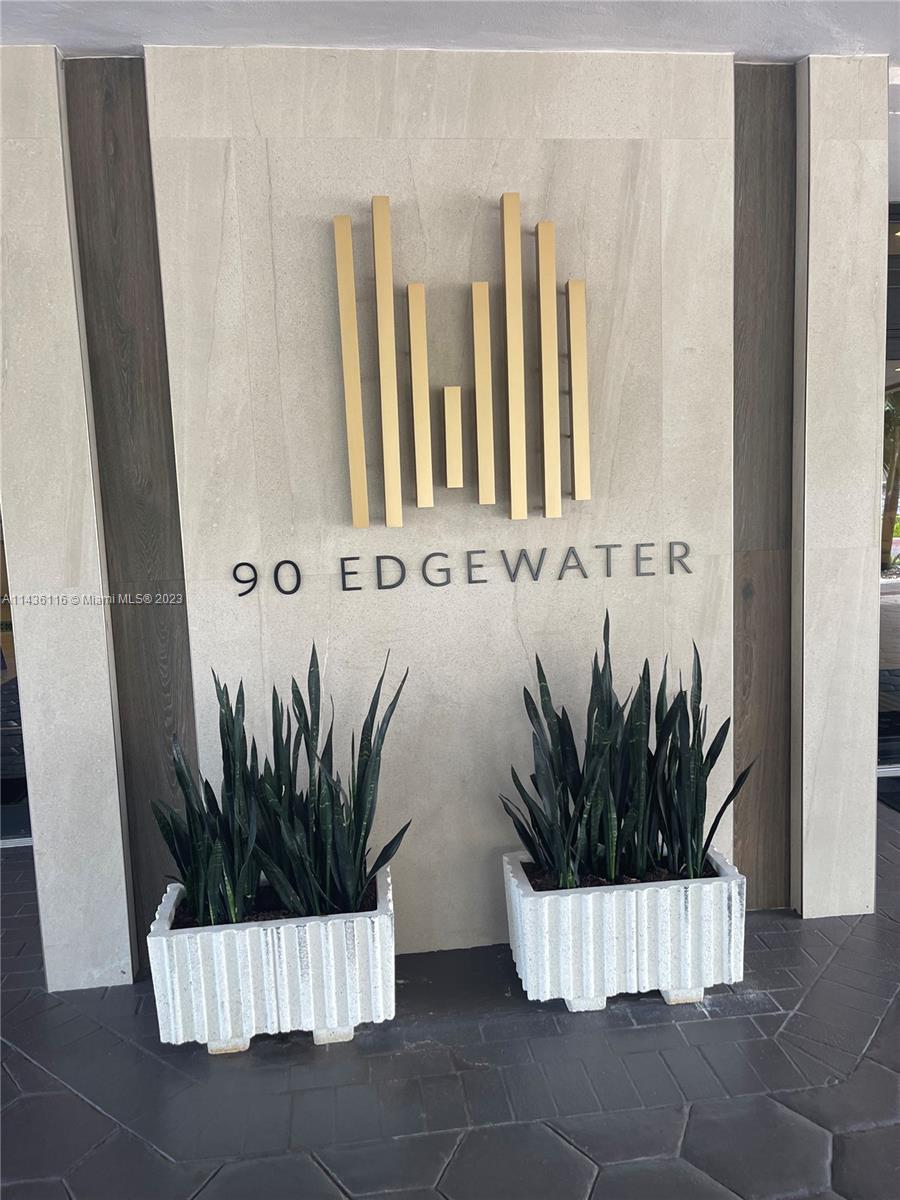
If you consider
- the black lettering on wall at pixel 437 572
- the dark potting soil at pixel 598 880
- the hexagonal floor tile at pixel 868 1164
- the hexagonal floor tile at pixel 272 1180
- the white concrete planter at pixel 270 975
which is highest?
the black lettering on wall at pixel 437 572

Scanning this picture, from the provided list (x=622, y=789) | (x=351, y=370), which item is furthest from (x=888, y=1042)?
(x=351, y=370)

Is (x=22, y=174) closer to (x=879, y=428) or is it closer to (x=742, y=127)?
(x=742, y=127)

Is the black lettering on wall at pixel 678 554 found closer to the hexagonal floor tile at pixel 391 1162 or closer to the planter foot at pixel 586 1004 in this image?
the planter foot at pixel 586 1004

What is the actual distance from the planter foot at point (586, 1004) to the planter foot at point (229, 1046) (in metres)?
0.98

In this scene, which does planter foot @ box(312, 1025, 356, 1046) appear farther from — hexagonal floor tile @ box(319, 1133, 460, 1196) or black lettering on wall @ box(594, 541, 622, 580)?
black lettering on wall @ box(594, 541, 622, 580)

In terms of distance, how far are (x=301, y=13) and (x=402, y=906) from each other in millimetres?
2841

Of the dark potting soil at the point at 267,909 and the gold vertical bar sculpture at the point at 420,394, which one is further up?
the gold vertical bar sculpture at the point at 420,394

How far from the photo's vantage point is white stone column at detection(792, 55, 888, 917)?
2.94 metres

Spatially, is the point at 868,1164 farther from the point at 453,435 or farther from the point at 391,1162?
the point at 453,435

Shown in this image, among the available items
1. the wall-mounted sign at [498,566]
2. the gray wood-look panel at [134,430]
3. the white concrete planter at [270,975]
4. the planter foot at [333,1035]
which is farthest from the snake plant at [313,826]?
the gray wood-look panel at [134,430]

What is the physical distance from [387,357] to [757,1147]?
240 cm

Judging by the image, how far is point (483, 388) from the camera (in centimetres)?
284

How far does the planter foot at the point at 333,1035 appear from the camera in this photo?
8.50 ft

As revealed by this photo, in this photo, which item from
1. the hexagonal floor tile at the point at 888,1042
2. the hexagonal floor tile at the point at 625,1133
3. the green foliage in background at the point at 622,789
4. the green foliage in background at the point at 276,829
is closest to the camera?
the hexagonal floor tile at the point at 625,1133
